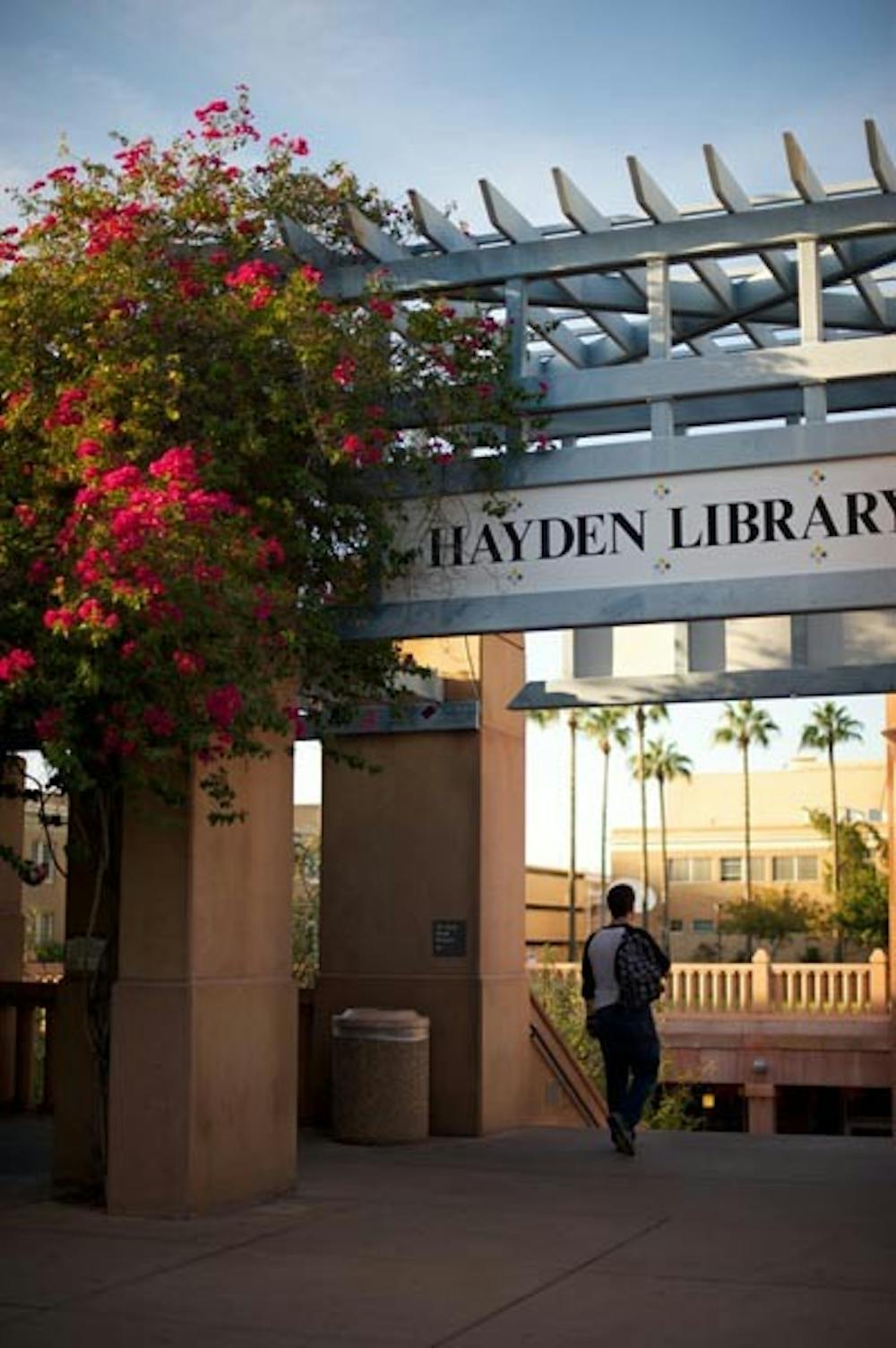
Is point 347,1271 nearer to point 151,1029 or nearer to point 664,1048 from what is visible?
point 151,1029

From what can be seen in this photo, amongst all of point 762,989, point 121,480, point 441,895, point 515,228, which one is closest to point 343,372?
point 515,228

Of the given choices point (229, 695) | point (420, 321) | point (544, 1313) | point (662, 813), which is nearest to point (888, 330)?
point (420, 321)

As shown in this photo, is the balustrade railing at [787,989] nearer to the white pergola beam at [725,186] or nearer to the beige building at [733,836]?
the white pergola beam at [725,186]

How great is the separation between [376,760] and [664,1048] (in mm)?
25096

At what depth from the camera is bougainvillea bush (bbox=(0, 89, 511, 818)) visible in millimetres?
9750

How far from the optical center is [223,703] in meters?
9.85

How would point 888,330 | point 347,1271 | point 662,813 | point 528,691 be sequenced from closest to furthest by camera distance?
point 347,1271 → point 888,330 → point 528,691 → point 662,813

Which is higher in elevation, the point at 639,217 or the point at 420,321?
the point at 639,217

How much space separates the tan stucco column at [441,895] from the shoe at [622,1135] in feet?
6.40

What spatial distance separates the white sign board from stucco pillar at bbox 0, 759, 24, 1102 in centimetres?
582

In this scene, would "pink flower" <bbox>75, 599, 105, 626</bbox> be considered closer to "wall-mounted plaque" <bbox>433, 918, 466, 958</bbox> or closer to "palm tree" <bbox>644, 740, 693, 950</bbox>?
"wall-mounted plaque" <bbox>433, 918, 466, 958</bbox>

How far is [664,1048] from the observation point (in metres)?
39.6

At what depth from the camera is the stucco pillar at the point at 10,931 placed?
16422 millimetres

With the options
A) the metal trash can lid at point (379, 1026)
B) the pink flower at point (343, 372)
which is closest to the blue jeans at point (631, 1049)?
the metal trash can lid at point (379, 1026)
